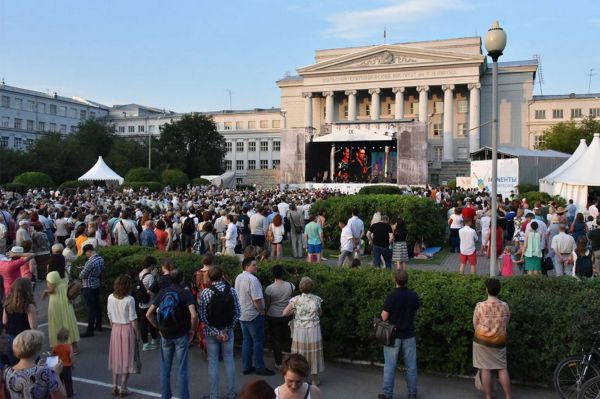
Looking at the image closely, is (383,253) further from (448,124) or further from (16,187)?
(448,124)

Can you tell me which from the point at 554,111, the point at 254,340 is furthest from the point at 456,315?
the point at 554,111

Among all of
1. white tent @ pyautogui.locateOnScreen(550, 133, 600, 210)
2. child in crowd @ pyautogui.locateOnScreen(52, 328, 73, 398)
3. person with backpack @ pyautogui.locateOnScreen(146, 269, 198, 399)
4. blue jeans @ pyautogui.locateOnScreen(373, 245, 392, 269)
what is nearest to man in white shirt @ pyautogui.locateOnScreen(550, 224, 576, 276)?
blue jeans @ pyautogui.locateOnScreen(373, 245, 392, 269)

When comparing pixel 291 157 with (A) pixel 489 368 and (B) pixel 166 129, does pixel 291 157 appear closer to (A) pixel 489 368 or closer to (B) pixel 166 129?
(B) pixel 166 129

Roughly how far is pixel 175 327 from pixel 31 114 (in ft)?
284

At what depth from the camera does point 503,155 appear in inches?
1403

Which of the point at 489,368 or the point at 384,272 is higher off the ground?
the point at 384,272

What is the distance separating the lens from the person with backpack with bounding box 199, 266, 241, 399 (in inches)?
238

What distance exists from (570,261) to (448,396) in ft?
20.6

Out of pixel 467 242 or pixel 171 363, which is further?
pixel 467 242

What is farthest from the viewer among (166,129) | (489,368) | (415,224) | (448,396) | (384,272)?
(166,129)

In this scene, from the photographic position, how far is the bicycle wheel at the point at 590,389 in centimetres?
543

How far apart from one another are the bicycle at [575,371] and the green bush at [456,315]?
0.17 metres

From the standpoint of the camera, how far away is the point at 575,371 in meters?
5.96

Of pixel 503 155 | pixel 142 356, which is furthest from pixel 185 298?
pixel 503 155
